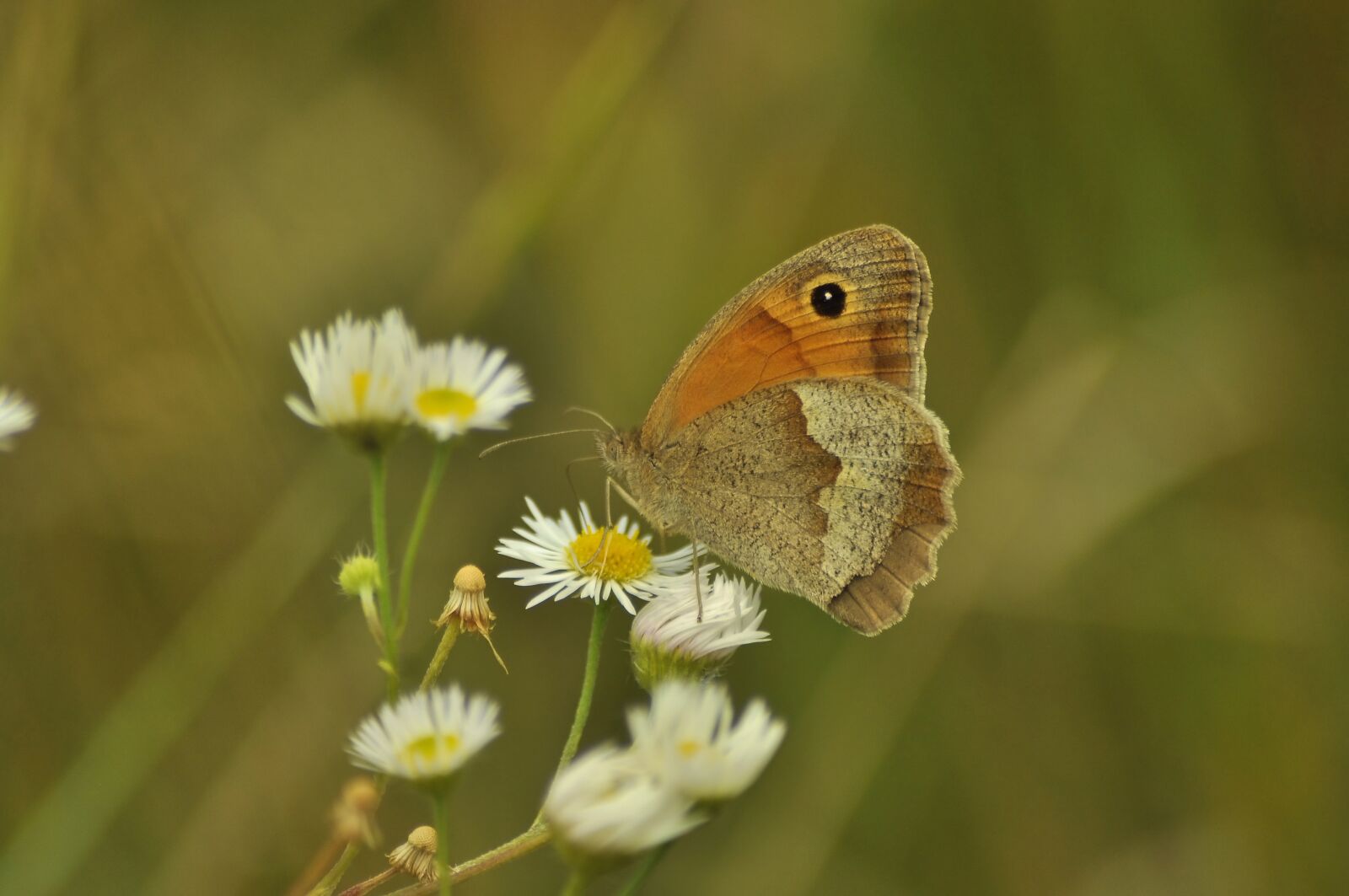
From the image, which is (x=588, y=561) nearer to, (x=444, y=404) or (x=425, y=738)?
(x=444, y=404)

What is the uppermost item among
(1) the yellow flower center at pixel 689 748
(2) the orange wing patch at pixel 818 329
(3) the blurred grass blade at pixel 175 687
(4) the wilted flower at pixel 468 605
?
(2) the orange wing patch at pixel 818 329

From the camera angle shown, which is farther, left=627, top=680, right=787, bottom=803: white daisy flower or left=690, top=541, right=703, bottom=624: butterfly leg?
left=690, top=541, right=703, bottom=624: butterfly leg

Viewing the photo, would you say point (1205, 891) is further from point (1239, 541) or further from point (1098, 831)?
point (1239, 541)

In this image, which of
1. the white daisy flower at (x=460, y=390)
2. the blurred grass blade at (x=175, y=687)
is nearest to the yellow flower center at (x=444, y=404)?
the white daisy flower at (x=460, y=390)

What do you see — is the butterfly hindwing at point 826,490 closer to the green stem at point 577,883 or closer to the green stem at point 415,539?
the green stem at point 415,539

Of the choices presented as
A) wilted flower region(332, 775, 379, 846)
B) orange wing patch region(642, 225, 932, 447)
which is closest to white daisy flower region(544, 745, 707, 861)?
wilted flower region(332, 775, 379, 846)

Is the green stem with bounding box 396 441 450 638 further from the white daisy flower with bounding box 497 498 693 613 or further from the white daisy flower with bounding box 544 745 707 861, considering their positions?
the white daisy flower with bounding box 497 498 693 613

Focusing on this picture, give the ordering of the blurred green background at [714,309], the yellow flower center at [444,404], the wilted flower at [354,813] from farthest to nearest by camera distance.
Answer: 1. the blurred green background at [714,309]
2. the yellow flower center at [444,404]
3. the wilted flower at [354,813]
